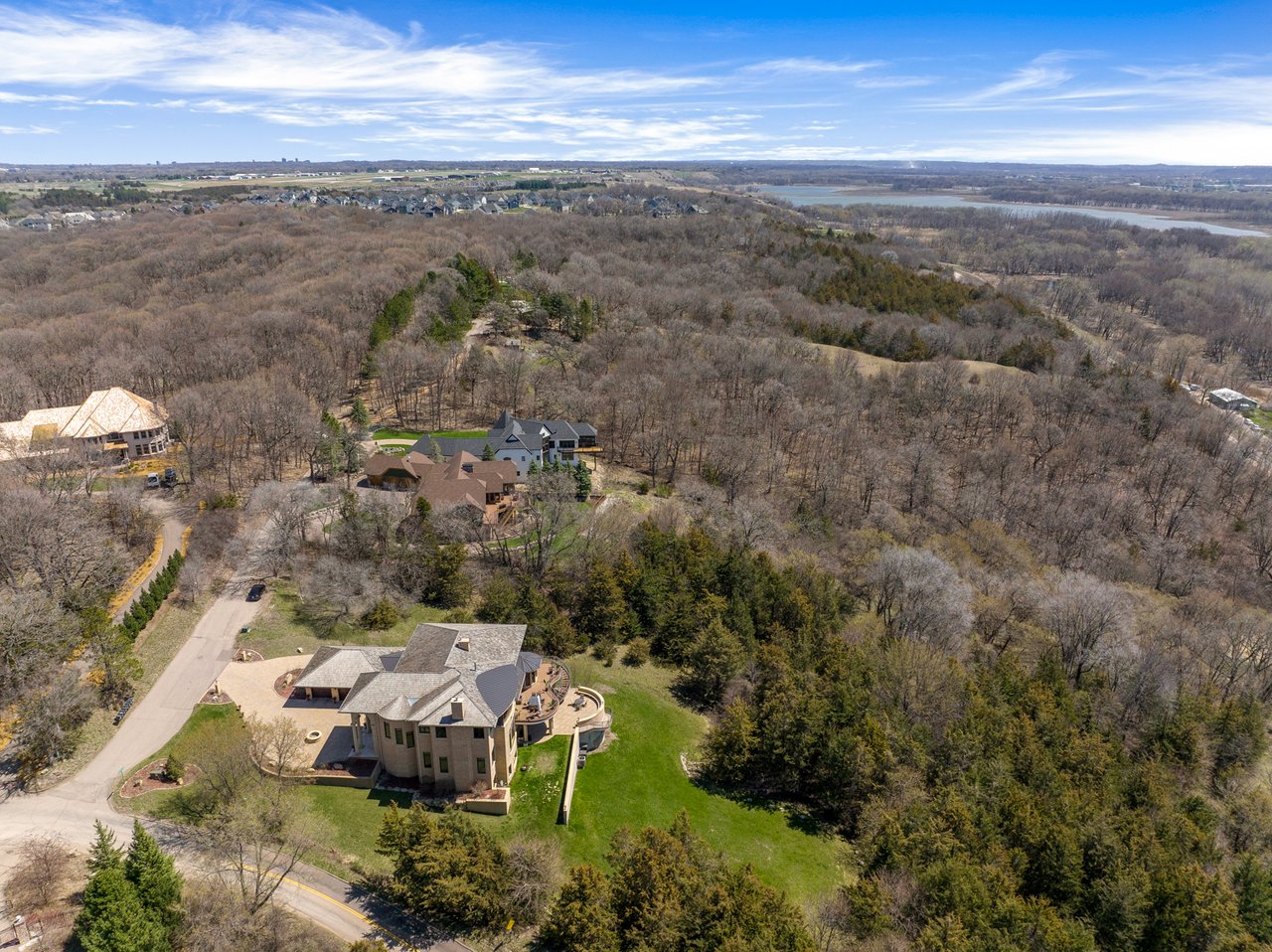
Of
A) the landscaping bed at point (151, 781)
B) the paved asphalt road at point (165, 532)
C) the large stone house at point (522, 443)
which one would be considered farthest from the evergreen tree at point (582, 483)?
the landscaping bed at point (151, 781)

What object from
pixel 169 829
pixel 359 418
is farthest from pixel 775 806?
pixel 359 418

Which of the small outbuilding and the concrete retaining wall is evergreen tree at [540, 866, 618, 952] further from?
the small outbuilding

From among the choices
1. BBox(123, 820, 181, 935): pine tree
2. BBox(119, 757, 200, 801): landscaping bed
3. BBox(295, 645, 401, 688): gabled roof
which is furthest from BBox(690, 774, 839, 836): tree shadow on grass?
BBox(119, 757, 200, 801): landscaping bed

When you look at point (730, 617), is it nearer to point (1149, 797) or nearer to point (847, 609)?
point (847, 609)

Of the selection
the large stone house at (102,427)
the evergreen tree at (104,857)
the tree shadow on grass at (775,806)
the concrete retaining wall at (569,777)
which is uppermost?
the large stone house at (102,427)

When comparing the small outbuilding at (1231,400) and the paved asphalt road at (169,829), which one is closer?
the paved asphalt road at (169,829)

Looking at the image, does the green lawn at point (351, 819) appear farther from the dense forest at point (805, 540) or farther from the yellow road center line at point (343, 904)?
the dense forest at point (805, 540)
